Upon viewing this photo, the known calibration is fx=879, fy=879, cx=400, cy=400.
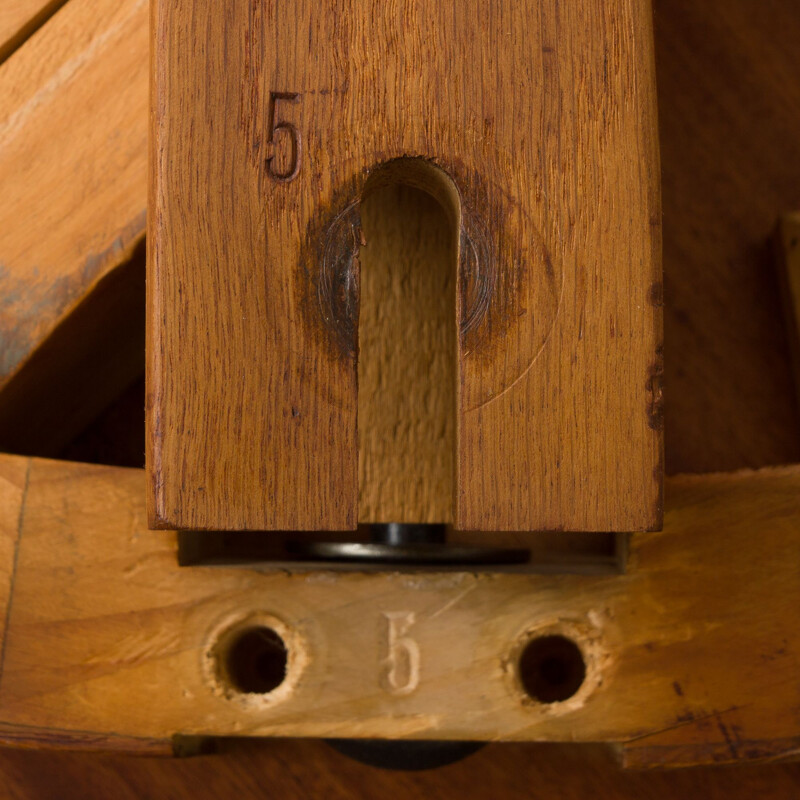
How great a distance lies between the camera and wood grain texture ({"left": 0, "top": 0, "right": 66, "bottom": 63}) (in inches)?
25.8

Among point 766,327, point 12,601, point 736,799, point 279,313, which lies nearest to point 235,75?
point 279,313

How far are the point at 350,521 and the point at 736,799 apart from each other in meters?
0.51

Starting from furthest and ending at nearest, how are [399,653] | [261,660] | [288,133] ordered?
[261,660] < [399,653] < [288,133]

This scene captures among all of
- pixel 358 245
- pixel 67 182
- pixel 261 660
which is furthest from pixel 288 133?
pixel 261 660

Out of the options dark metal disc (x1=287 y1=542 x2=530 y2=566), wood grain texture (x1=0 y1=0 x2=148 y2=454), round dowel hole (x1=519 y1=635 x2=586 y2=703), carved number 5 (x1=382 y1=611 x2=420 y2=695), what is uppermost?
wood grain texture (x1=0 y1=0 x2=148 y2=454)

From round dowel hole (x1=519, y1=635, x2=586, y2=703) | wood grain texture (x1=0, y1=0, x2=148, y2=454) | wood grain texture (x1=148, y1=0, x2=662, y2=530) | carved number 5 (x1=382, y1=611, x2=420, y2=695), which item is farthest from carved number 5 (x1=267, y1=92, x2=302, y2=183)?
round dowel hole (x1=519, y1=635, x2=586, y2=703)

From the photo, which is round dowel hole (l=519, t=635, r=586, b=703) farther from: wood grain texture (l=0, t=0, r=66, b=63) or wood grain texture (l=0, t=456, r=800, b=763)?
wood grain texture (l=0, t=0, r=66, b=63)

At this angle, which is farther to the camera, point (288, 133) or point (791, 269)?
point (791, 269)

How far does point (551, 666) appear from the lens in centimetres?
72

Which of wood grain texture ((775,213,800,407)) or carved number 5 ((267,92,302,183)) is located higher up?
wood grain texture ((775,213,800,407))

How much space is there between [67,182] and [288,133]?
239 millimetres

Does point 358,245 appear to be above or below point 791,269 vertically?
below

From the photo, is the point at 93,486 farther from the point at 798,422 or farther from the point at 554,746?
the point at 798,422

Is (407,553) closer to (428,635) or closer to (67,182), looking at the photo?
(428,635)
